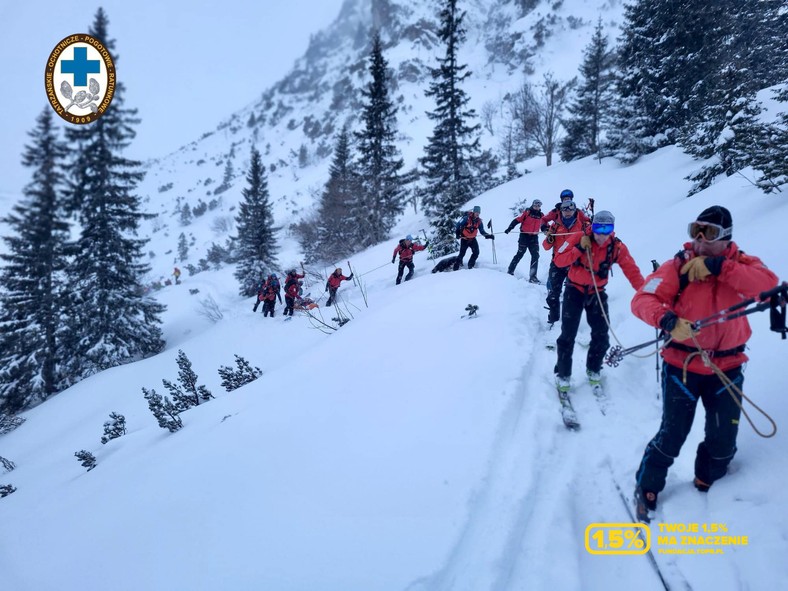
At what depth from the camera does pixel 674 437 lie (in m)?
2.66

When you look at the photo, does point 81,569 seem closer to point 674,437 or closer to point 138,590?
point 138,590

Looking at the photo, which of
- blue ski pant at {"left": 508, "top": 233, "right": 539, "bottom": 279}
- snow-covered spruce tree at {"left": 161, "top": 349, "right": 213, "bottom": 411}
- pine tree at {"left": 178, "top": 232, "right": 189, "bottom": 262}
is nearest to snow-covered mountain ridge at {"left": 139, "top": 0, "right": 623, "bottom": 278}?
pine tree at {"left": 178, "top": 232, "right": 189, "bottom": 262}

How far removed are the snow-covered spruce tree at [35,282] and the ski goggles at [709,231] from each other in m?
21.8

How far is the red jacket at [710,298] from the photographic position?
2373 mm

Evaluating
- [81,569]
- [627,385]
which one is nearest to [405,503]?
[81,569]

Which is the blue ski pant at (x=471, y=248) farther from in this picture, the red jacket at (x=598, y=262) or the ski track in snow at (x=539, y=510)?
the ski track in snow at (x=539, y=510)

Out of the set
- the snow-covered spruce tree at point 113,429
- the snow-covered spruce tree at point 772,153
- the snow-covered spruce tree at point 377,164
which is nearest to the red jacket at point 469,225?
the snow-covered spruce tree at point 772,153

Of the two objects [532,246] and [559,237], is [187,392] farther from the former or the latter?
[532,246]

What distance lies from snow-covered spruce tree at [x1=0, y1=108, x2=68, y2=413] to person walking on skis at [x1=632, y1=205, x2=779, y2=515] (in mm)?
21710

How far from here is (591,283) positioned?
421cm

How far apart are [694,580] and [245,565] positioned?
10.2 feet

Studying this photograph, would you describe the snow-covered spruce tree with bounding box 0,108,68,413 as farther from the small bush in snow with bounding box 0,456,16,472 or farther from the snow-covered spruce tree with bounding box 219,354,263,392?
the snow-covered spruce tree with bounding box 219,354,263,392

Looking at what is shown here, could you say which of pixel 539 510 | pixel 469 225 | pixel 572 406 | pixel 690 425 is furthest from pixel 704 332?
pixel 469 225

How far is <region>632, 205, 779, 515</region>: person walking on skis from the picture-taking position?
2404 mm
